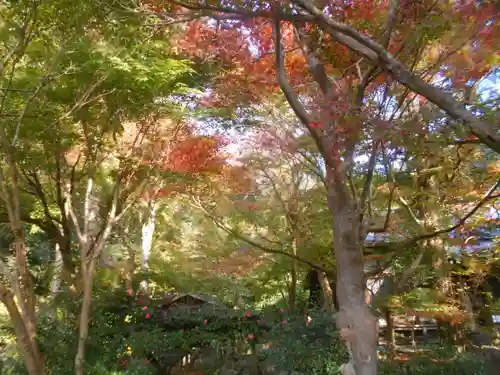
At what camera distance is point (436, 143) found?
14.0 feet

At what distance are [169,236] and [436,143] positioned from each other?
11.8m

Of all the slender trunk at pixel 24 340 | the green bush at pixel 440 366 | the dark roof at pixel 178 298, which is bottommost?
the green bush at pixel 440 366

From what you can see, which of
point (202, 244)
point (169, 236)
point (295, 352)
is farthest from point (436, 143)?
point (169, 236)

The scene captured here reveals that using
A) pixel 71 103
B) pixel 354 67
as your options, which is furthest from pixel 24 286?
pixel 354 67

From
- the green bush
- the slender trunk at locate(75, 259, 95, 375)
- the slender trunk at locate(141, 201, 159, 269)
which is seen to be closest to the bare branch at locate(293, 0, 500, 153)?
the slender trunk at locate(75, 259, 95, 375)

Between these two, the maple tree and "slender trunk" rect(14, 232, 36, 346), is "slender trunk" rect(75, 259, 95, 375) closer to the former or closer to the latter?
"slender trunk" rect(14, 232, 36, 346)

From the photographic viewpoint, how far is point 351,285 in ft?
16.2

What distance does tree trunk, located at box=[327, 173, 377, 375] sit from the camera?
4.76m

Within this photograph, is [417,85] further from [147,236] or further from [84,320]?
[147,236]

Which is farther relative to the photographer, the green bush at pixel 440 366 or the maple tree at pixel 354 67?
the green bush at pixel 440 366

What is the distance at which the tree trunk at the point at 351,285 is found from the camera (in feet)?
15.6

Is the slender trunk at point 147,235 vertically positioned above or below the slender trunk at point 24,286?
above

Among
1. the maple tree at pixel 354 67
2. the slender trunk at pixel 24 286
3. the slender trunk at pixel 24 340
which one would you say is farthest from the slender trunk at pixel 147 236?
the maple tree at pixel 354 67

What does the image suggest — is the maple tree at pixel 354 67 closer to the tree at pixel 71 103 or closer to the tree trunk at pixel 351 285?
the tree trunk at pixel 351 285
